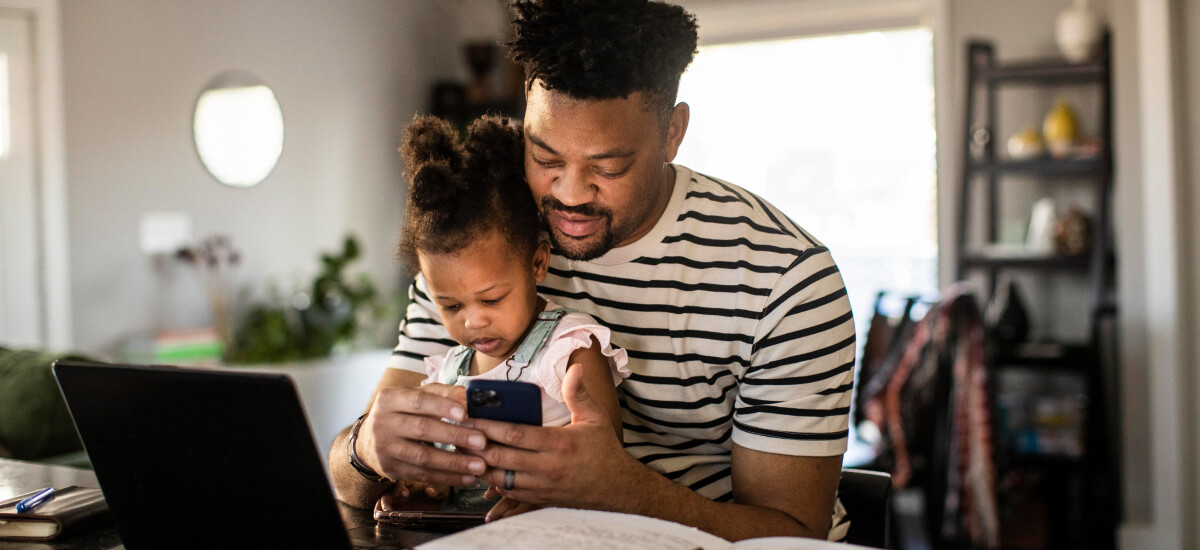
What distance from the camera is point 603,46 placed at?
125 cm

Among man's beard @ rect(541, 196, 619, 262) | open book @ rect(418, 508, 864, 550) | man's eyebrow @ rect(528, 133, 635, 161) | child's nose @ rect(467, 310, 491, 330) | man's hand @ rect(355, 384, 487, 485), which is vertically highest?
man's eyebrow @ rect(528, 133, 635, 161)

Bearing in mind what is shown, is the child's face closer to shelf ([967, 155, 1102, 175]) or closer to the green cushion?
the green cushion

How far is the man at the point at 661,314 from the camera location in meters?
1.14

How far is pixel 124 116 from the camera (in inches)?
143

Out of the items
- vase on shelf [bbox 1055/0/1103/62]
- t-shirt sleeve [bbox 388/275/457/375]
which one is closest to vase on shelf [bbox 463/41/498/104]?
vase on shelf [bbox 1055/0/1103/62]

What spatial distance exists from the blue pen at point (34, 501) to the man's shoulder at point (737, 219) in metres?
0.90

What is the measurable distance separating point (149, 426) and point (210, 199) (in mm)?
3362

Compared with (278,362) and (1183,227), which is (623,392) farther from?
(278,362)

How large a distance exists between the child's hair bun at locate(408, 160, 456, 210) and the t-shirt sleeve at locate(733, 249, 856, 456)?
0.46 m

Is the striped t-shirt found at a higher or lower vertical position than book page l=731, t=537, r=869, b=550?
higher

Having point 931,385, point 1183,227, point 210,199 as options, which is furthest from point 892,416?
point 210,199

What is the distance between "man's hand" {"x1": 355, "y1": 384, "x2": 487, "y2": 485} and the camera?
1047 mm

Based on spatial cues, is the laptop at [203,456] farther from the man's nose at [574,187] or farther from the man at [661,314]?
the man's nose at [574,187]

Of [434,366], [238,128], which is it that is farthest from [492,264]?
[238,128]
